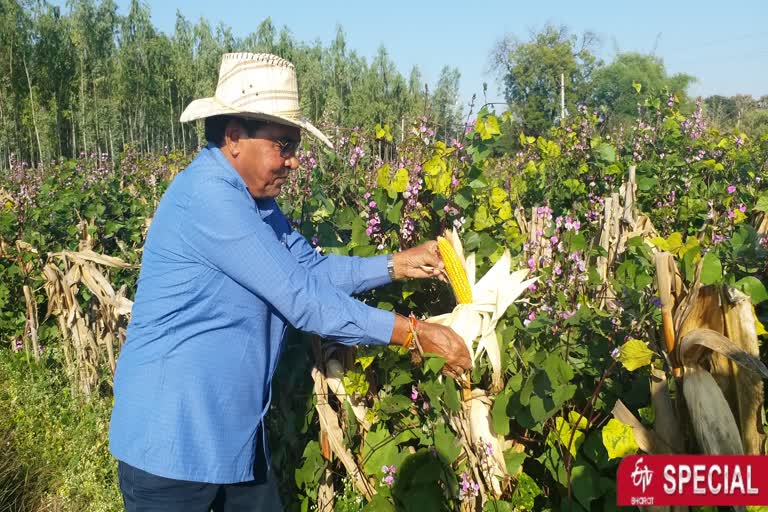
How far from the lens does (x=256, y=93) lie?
2.24 meters

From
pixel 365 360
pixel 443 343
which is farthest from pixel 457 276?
pixel 365 360

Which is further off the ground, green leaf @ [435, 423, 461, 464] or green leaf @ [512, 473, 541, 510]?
green leaf @ [435, 423, 461, 464]

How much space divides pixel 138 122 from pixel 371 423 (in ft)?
124

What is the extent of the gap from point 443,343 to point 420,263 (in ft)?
1.49

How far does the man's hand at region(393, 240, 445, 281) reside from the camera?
254 cm

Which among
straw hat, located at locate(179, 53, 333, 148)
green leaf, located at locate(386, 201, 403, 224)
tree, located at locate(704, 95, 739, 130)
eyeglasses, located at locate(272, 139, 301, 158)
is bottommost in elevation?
green leaf, located at locate(386, 201, 403, 224)

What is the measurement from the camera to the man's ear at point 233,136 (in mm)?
2252

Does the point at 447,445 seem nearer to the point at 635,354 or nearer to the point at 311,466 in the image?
the point at 311,466

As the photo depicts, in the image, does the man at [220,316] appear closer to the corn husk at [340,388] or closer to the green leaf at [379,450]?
the corn husk at [340,388]

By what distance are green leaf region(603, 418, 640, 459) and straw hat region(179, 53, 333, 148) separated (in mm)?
1299

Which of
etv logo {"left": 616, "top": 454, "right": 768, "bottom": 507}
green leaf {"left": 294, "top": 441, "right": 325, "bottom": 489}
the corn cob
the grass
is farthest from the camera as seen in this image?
the grass

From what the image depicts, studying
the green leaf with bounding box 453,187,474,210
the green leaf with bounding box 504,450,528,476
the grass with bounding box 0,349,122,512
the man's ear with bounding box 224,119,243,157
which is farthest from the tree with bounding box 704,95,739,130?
the grass with bounding box 0,349,122,512

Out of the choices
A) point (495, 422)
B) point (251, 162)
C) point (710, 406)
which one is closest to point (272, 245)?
point (251, 162)

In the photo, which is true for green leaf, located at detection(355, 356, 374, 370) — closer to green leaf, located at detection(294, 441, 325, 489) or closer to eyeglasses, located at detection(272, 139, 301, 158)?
green leaf, located at detection(294, 441, 325, 489)
